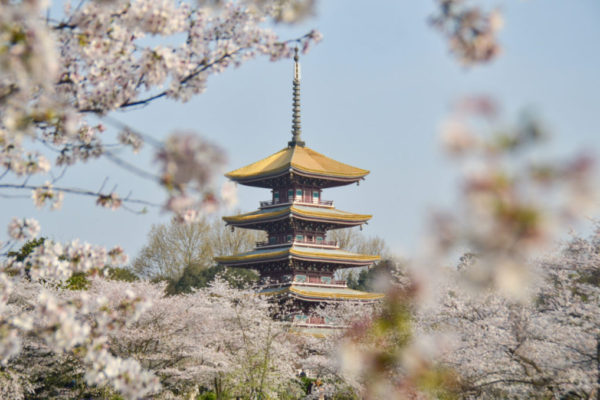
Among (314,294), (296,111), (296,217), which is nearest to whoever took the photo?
(314,294)

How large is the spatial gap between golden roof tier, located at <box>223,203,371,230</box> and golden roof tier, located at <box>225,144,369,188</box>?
1385 mm

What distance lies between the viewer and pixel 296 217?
89.9ft

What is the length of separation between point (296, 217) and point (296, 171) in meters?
2.27

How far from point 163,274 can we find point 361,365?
30529mm

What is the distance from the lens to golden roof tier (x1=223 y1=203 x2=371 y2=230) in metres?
27.5

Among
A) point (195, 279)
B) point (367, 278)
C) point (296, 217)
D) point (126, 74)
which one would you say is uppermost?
point (296, 217)

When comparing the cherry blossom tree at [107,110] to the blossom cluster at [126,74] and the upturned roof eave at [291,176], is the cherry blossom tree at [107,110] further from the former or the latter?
the upturned roof eave at [291,176]

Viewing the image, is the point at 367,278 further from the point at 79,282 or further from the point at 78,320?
the point at 78,320

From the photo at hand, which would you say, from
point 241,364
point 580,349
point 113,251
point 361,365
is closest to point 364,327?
point 361,365

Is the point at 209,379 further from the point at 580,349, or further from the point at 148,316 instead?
the point at 580,349

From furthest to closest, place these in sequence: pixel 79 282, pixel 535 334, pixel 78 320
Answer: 1. pixel 79 282
2. pixel 535 334
3. pixel 78 320

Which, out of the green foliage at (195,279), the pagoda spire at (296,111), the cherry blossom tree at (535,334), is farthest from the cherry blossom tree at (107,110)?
the green foliage at (195,279)

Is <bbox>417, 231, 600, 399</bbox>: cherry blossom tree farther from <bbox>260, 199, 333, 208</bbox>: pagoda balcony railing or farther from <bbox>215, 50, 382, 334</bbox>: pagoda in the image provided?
<bbox>260, 199, 333, 208</bbox>: pagoda balcony railing

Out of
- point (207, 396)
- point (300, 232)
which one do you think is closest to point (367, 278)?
point (300, 232)
